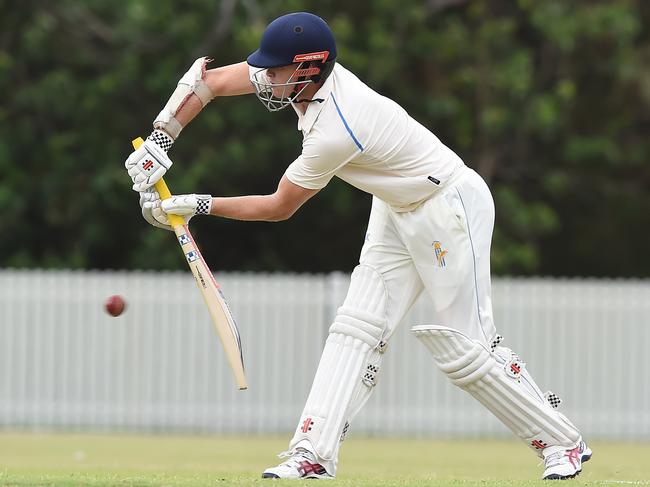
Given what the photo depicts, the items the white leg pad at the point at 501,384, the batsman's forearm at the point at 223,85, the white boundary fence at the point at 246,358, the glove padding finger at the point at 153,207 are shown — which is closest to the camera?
the white leg pad at the point at 501,384

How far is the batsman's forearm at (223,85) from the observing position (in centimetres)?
508

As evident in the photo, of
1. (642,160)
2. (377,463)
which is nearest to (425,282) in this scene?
(377,463)

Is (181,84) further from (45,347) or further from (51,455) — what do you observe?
(45,347)

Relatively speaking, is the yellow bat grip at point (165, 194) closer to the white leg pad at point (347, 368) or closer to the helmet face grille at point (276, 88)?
the helmet face grille at point (276, 88)

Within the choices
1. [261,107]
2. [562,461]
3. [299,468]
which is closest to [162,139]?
[299,468]

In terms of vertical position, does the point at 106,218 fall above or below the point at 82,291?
above

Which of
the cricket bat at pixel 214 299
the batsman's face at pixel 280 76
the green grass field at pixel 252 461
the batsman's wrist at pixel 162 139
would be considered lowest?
the green grass field at pixel 252 461

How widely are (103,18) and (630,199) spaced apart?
639cm

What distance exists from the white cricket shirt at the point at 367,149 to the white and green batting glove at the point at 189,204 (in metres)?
0.32

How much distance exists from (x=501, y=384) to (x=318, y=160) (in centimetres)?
104

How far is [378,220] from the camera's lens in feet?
16.8

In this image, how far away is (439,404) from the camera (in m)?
11.1

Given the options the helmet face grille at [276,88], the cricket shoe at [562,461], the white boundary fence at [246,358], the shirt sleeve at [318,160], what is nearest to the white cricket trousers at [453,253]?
the shirt sleeve at [318,160]

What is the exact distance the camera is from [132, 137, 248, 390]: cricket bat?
4988 millimetres
